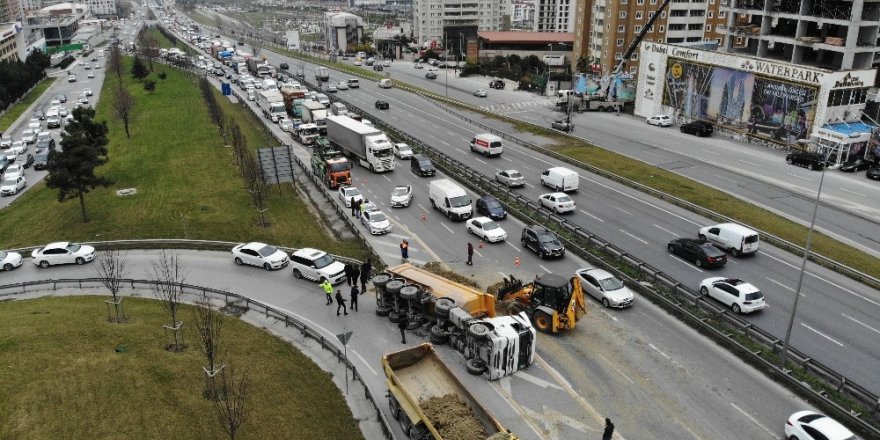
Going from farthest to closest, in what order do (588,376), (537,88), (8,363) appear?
(537,88), (588,376), (8,363)

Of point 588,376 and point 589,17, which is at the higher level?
point 589,17

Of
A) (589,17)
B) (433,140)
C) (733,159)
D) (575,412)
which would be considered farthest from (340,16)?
(575,412)

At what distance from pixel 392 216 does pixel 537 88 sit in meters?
70.4

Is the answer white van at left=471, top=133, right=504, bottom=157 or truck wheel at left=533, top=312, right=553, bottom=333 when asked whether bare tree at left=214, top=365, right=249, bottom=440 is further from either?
white van at left=471, top=133, right=504, bottom=157

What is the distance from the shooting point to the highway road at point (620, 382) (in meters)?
22.2

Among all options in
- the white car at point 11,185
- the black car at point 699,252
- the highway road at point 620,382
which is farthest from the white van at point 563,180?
the white car at point 11,185

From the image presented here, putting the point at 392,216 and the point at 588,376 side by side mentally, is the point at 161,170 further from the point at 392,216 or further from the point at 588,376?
the point at 588,376

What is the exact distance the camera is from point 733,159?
61531 millimetres

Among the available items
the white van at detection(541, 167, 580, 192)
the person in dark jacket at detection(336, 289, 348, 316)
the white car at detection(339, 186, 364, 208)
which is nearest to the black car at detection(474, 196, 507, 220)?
the white van at detection(541, 167, 580, 192)

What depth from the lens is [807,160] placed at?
5784 cm

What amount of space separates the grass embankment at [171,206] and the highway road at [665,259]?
649cm

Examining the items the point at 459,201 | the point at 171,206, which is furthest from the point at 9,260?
the point at 459,201

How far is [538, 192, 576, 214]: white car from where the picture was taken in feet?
146

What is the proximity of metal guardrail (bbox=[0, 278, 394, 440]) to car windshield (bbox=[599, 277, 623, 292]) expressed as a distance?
12.9 m
